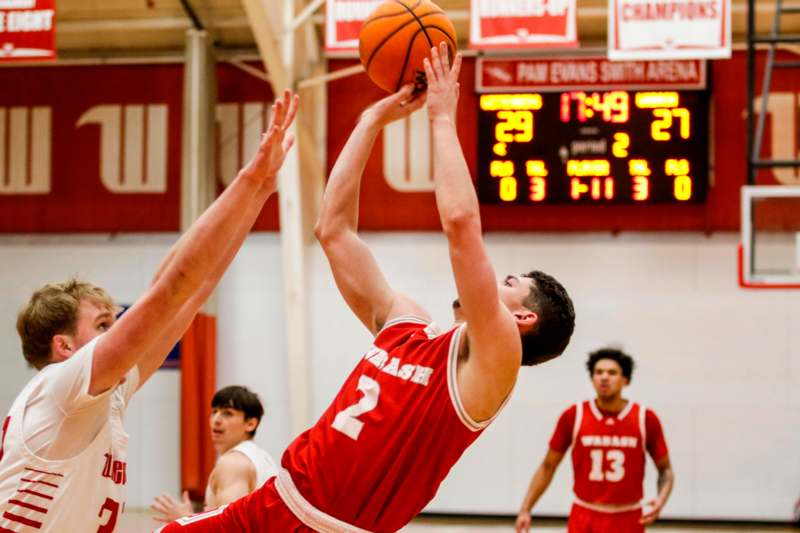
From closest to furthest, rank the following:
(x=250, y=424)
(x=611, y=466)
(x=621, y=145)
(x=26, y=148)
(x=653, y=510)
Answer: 1. (x=250, y=424)
2. (x=653, y=510)
3. (x=611, y=466)
4. (x=621, y=145)
5. (x=26, y=148)

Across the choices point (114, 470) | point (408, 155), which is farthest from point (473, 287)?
point (408, 155)

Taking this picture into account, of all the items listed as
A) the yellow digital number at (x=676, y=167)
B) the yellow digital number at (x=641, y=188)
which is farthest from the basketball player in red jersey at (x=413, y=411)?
the yellow digital number at (x=676, y=167)

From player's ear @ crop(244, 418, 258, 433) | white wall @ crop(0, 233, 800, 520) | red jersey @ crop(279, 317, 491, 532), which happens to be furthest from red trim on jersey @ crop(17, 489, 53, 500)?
white wall @ crop(0, 233, 800, 520)

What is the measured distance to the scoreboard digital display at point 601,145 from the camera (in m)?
11.2

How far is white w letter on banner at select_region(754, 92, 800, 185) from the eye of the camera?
39.8 feet

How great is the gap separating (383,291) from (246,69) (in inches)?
394

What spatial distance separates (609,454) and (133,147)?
314 inches

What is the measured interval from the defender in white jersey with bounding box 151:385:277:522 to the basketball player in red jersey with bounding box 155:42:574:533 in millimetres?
1240

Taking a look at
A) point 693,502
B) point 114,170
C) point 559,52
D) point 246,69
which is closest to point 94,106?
point 114,170

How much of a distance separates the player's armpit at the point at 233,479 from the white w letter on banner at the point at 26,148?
365 inches

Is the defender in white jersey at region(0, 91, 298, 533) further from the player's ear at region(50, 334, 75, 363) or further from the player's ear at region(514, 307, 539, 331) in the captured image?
the player's ear at region(514, 307, 539, 331)

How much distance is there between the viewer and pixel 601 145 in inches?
442

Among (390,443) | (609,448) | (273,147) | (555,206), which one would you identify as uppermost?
(555,206)

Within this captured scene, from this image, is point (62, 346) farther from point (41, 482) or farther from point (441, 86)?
point (441, 86)
